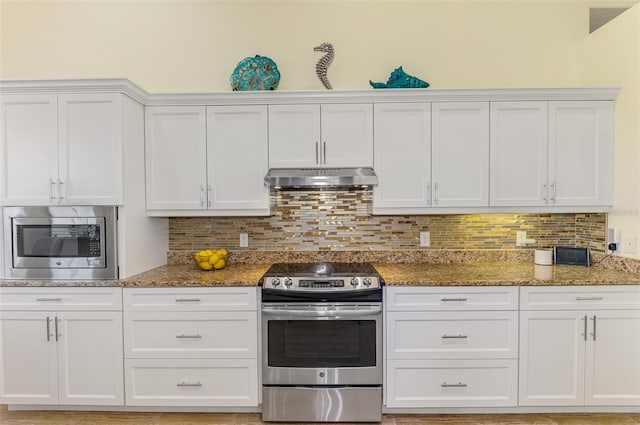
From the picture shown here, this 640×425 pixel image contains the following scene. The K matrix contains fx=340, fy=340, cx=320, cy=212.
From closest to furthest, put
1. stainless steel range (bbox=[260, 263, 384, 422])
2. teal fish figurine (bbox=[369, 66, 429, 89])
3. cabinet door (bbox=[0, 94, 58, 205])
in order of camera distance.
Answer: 1. stainless steel range (bbox=[260, 263, 384, 422])
2. cabinet door (bbox=[0, 94, 58, 205])
3. teal fish figurine (bbox=[369, 66, 429, 89])

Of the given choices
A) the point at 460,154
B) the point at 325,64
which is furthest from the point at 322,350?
the point at 325,64

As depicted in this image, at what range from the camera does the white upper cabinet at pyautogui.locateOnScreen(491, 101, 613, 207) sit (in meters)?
2.66

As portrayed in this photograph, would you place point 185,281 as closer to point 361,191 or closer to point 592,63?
point 361,191

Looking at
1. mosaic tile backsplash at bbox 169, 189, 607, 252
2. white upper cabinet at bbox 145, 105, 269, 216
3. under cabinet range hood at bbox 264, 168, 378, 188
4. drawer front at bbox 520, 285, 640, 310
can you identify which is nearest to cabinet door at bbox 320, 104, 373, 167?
under cabinet range hood at bbox 264, 168, 378, 188

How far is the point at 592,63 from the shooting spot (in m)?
2.84

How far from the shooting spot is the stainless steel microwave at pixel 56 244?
7.86 feet

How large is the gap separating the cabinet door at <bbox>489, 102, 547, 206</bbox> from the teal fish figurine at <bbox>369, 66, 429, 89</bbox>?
0.60 metres

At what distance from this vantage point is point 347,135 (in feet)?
8.91

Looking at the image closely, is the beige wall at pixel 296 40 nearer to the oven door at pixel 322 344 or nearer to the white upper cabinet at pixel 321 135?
the white upper cabinet at pixel 321 135

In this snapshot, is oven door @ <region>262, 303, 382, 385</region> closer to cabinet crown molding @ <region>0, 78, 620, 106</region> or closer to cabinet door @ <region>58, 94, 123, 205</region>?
cabinet door @ <region>58, 94, 123, 205</region>

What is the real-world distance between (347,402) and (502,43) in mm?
3220

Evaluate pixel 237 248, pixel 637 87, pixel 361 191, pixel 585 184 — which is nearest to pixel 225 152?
pixel 237 248

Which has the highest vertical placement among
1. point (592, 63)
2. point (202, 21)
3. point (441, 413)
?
point (202, 21)

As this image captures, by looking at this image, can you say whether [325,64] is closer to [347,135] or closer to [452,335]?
[347,135]
